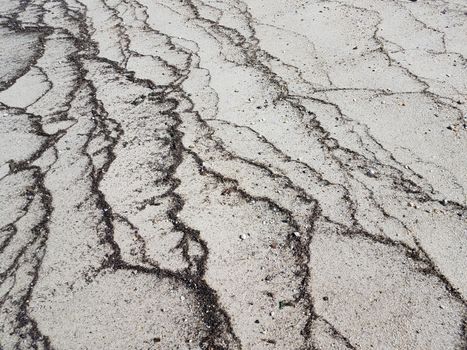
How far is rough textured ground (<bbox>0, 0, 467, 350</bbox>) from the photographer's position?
176 centimetres

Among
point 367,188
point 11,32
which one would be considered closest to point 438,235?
point 367,188

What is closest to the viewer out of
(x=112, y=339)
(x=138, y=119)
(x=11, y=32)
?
(x=112, y=339)

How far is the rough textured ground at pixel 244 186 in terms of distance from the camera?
1762 mm

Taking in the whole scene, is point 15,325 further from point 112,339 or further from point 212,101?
point 212,101

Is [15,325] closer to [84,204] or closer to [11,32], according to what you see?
[84,204]

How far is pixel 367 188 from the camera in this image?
2244 millimetres

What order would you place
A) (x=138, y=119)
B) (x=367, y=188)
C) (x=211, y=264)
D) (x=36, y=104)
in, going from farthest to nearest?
(x=36, y=104), (x=138, y=119), (x=367, y=188), (x=211, y=264)

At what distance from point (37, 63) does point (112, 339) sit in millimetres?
2883

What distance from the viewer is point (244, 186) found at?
232 centimetres

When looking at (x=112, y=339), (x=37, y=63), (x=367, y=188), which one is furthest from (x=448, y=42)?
(x=37, y=63)

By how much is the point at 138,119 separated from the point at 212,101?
535mm

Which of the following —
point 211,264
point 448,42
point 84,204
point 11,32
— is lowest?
point 11,32

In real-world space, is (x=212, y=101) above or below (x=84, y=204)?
above

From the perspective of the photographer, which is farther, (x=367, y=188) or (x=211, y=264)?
(x=367, y=188)
